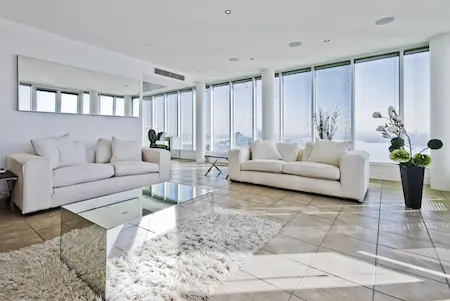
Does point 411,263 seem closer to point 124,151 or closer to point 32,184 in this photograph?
point 32,184

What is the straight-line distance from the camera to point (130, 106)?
4.96 meters

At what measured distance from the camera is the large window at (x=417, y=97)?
14.8 feet

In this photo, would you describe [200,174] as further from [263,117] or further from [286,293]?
[286,293]

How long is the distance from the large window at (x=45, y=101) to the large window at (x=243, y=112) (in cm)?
469

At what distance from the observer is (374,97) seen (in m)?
5.07

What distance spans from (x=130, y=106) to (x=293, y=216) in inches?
154

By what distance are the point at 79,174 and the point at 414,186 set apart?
14.0 feet

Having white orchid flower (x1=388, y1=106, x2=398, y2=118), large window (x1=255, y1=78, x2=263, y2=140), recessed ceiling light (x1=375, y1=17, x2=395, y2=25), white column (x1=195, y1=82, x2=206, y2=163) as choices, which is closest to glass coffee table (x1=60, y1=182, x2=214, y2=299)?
white orchid flower (x1=388, y1=106, x2=398, y2=118)

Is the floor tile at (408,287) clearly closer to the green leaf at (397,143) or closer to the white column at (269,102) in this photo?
the green leaf at (397,143)

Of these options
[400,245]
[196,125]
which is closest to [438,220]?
[400,245]

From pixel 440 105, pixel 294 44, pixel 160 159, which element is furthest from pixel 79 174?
pixel 440 105

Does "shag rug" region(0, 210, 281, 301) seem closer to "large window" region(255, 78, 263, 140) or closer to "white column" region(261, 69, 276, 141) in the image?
"white column" region(261, 69, 276, 141)

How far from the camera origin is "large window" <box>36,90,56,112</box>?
3693 mm

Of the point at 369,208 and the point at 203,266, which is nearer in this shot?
the point at 203,266
